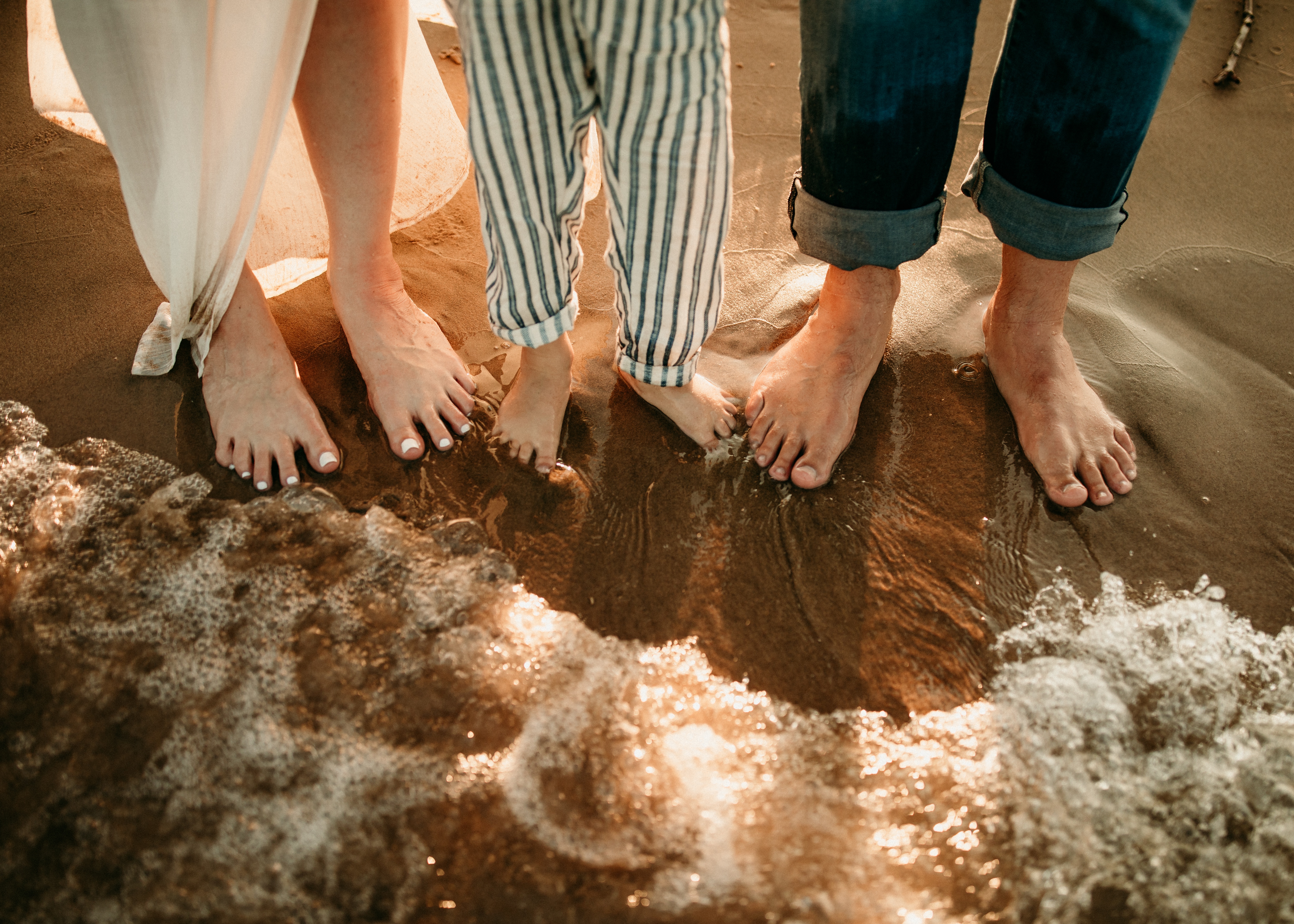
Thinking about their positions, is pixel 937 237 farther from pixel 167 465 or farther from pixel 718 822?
pixel 167 465

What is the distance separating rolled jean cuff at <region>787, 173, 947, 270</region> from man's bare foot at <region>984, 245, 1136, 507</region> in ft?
0.72

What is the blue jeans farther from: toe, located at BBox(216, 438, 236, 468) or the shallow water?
toe, located at BBox(216, 438, 236, 468)

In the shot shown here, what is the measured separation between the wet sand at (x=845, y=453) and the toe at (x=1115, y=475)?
29 millimetres

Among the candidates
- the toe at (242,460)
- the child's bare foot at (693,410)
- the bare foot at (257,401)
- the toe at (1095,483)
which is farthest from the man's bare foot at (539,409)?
the toe at (1095,483)

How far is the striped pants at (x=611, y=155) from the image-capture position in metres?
0.94

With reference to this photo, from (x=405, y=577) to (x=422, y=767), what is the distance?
0.32 m

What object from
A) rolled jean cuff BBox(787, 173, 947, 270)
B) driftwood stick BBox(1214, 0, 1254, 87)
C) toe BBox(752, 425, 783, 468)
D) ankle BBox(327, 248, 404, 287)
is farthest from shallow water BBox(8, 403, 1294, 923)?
driftwood stick BBox(1214, 0, 1254, 87)

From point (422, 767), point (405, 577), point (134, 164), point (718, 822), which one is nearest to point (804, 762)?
point (718, 822)

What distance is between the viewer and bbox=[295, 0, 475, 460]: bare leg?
1.23 meters

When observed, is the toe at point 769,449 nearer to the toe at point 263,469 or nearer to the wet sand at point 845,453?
the wet sand at point 845,453

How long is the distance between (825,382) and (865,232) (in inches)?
10.9

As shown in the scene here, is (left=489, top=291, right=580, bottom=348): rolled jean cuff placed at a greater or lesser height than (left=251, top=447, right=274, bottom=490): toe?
greater

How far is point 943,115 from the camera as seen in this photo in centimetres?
121

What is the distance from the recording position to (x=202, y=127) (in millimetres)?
1217
